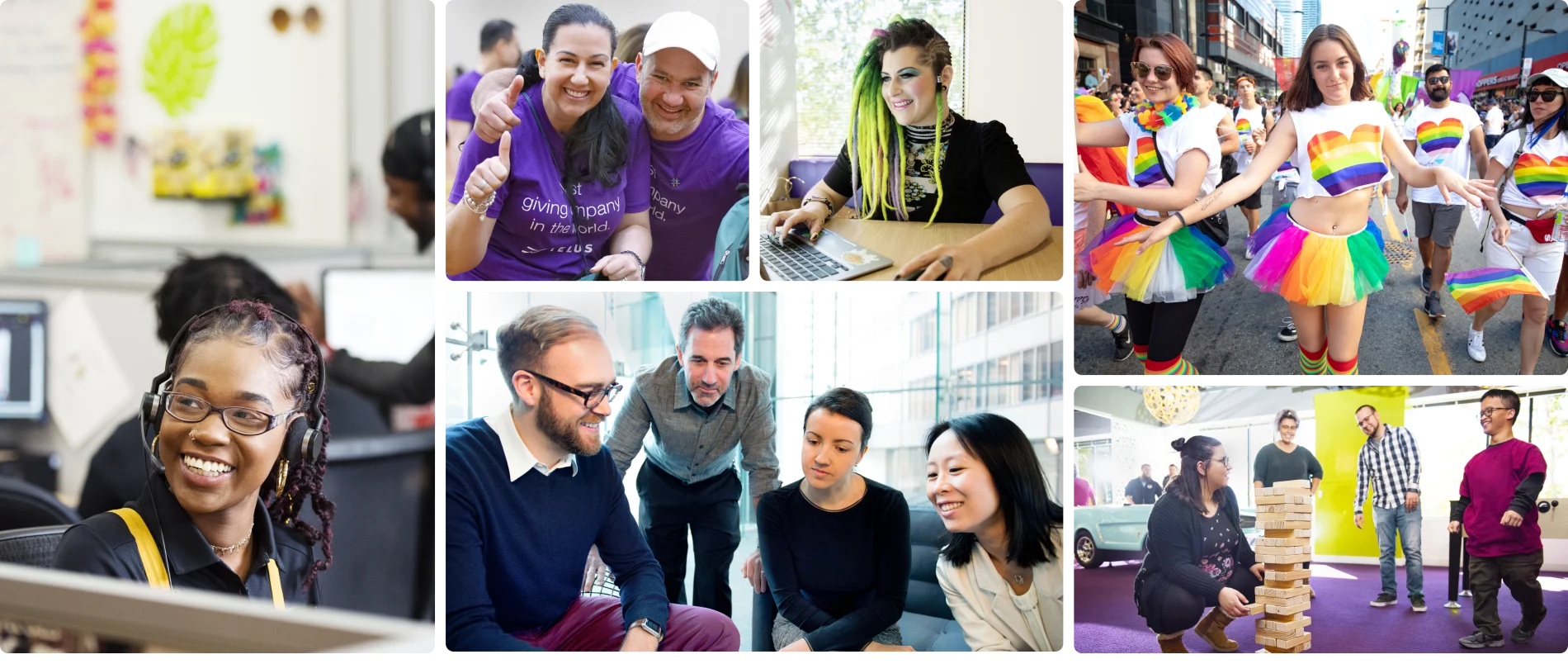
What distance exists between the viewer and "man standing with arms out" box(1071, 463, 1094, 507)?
3424 millimetres

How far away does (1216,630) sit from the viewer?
3.45m

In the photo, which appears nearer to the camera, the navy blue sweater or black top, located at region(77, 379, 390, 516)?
the navy blue sweater

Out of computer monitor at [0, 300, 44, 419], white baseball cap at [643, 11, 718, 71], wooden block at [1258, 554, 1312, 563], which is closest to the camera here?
white baseball cap at [643, 11, 718, 71]

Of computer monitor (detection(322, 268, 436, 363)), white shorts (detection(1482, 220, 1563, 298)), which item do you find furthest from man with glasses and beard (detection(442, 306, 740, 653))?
white shorts (detection(1482, 220, 1563, 298))

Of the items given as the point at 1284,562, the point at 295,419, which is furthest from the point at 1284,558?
the point at 295,419

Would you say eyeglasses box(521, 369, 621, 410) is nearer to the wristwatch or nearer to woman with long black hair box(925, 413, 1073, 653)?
the wristwatch

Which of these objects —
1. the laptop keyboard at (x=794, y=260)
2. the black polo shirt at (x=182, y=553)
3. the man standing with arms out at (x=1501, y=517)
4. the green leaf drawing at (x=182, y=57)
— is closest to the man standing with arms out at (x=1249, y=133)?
the man standing with arms out at (x=1501, y=517)

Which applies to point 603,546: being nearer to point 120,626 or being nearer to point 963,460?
point 963,460

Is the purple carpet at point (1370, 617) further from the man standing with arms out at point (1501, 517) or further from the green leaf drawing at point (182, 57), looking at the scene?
the green leaf drawing at point (182, 57)

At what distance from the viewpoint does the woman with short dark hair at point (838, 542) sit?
3.39 meters

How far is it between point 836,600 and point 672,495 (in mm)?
609

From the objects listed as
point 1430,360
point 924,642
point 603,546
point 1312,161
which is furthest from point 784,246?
point 1430,360

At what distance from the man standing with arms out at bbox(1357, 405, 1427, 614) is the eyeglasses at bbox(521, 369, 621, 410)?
7.69 feet

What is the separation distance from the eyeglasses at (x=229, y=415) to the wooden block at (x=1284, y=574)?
3.10 meters
